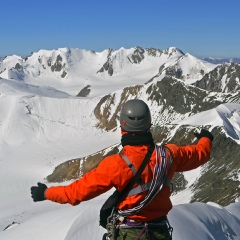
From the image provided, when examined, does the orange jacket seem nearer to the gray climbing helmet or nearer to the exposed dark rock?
the gray climbing helmet

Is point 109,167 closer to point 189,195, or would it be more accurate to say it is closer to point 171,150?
point 171,150

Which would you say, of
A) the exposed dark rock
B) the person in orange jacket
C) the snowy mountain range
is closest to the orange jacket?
the person in orange jacket

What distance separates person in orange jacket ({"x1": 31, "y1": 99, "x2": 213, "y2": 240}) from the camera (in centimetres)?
530

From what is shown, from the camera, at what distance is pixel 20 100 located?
389ft

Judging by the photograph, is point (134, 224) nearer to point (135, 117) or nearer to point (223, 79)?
point (135, 117)

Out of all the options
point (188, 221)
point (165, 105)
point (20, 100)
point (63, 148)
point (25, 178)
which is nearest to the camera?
point (188, 221)

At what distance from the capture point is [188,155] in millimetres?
5996

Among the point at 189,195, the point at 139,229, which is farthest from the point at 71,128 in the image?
the point at 139,229

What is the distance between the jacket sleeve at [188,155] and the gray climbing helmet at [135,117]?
615mm

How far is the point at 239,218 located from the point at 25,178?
57.9 m

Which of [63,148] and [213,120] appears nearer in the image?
[213,120]

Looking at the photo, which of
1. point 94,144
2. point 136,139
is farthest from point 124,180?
point 94,144

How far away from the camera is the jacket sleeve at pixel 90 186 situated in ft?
17.3

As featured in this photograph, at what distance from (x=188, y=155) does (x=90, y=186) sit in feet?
5.52
